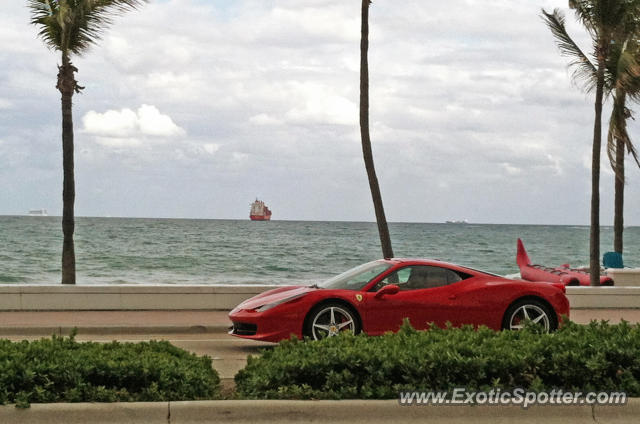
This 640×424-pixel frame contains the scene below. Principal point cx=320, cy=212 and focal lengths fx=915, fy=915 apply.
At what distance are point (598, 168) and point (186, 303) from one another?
33.9 feet

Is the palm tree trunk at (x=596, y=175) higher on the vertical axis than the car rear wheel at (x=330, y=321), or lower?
higher

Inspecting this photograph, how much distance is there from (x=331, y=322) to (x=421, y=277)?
1.48 m

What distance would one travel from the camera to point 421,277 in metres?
12.6

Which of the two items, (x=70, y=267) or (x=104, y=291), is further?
(x=70, y=267)

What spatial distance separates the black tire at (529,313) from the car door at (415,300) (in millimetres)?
732

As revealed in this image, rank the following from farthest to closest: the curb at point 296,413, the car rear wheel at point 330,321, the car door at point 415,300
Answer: the car door at point 415,300 < the car rear wheel at point 330,321 < the curb at point 296,413

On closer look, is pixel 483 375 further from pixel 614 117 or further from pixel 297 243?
pixel 297 243

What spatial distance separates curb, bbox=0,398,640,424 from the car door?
4.86m

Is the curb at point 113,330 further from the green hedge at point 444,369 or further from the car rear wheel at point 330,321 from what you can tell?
the green hedge at point 444,369

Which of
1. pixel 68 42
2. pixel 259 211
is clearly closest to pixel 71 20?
pixel 68 42

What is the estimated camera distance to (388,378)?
25.2 ft

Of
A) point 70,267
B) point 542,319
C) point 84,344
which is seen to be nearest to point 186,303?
point 70,267

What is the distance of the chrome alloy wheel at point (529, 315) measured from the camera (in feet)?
40.9

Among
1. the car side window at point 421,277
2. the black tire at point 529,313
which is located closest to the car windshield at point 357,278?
the car side window at point 421,277
